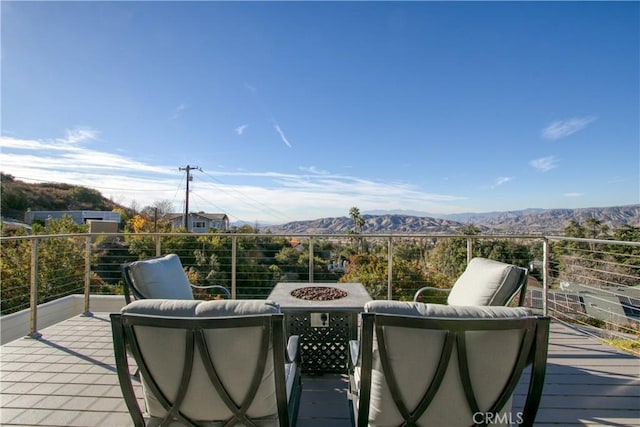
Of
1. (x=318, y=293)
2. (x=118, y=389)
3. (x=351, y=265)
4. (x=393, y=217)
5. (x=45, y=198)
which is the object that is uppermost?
(x=45, y=198)

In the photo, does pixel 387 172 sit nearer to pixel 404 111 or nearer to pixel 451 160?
pixel 451 160

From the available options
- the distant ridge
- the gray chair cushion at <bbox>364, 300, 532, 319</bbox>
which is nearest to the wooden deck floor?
the gray chair cushion at <bbox>364, 300, 532, 319</bbox>

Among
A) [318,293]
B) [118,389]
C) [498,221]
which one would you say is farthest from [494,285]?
[498,221]

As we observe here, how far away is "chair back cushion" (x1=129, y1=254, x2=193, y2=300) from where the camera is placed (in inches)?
81.7

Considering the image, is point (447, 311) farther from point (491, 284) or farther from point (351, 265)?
point (351, 265)

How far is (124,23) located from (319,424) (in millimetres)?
6416

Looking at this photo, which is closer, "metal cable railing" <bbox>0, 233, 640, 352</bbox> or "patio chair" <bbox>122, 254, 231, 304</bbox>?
"patio chair" <bbox>122, 254, 231, 304</bbox>

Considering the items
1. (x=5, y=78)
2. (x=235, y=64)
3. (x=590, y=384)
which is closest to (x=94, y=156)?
(x=5, y=78)

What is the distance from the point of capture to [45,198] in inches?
883

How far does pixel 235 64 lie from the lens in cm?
680

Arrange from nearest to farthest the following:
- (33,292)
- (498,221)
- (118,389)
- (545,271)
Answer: (118,389) → (33,292) → (545,271) → (498,221)

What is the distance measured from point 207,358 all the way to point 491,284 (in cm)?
175

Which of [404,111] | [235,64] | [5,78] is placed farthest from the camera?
[404,111]

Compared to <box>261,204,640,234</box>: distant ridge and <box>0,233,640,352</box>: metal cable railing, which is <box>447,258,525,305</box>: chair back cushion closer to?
<box>0,233,640,352</box>: metal cable railing
